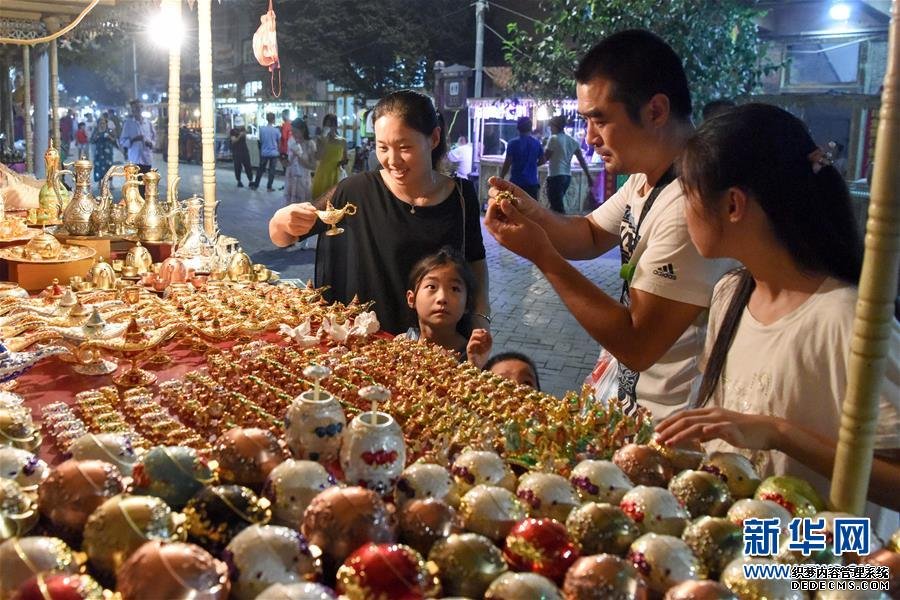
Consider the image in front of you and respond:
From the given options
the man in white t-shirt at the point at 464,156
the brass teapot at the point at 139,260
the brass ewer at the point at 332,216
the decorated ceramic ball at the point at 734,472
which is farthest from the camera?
the man in white t-shirt at the point at 464,156

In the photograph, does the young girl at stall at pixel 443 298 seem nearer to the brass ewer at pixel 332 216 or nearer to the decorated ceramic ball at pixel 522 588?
the brass ewer at pixel 332 216

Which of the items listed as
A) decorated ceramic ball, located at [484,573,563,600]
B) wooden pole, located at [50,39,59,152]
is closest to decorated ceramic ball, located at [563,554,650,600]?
decorated ceramic ball, located at [484,573,563,600]

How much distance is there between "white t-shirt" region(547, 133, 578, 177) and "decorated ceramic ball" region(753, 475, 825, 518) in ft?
30.1

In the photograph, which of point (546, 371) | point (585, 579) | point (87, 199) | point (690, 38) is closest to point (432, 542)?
point (585, 579)

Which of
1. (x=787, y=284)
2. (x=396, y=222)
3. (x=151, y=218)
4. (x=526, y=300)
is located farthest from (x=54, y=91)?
(x=787, y=284)

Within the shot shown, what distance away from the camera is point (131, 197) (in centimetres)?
384

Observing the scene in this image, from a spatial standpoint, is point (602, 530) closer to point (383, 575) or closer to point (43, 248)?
point (383, 575)

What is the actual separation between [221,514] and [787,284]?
3.73ft

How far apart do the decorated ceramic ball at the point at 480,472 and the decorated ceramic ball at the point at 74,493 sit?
1.60 ft

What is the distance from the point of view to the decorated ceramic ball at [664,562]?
96cm

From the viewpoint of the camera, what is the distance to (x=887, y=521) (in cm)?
153

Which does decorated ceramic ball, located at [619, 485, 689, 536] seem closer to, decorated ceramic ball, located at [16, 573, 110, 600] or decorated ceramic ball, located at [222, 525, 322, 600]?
decorated ceramic ball, located at [222, 525, 322, 600]

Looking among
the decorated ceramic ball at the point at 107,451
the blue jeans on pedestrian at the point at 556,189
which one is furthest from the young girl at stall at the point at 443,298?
the blue jeans on pedestrian at the point at 556,189

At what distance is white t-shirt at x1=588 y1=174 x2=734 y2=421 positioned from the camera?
182 centimetres
